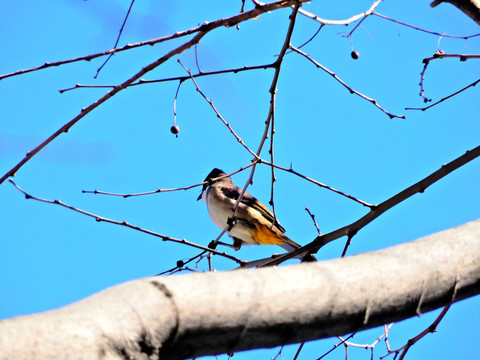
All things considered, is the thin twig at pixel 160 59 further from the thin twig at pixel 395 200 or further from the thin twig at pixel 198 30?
the thin twig at pixel 395 200

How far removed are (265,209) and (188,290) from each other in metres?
5.08

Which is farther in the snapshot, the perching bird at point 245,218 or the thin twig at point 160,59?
the perching bird at point 245,218

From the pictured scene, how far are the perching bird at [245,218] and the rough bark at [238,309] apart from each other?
14.2 feet

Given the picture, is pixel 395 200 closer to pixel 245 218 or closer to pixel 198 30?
pixel 198 30

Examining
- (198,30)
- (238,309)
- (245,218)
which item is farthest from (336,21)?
(245,218)

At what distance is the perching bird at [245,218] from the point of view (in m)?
6.34

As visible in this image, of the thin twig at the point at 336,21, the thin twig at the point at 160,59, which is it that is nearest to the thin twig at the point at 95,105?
the thin twig at the point at 160,59

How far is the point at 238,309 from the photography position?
1561 mm

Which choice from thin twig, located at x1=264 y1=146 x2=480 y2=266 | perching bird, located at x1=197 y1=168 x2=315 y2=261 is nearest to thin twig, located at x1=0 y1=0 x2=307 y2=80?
thin twig, located at x1=264 y1=146 x2=480 y2=266

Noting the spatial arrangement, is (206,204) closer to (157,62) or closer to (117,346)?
(157,62)

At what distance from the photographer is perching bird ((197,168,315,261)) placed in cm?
634

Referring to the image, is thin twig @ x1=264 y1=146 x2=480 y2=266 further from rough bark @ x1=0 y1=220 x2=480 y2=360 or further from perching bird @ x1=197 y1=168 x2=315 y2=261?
perching bird @ x1=197 y1=168 x2=315 y2=261

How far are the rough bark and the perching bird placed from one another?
4.34 meters

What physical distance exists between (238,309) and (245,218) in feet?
16.1
